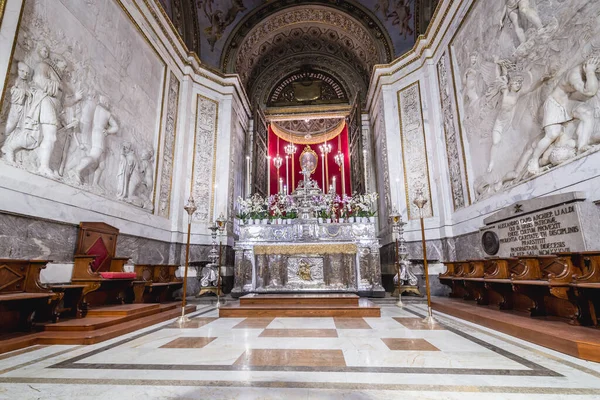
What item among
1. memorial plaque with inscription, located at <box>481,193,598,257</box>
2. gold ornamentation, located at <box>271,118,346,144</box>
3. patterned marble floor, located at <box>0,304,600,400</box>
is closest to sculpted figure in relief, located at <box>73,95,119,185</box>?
patterned marble floor, located at <box>0,304,600,400</box>

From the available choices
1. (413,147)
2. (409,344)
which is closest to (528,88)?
(413,147)

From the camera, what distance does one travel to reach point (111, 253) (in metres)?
5.52

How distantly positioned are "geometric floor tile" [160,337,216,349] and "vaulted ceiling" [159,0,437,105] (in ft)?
29.7

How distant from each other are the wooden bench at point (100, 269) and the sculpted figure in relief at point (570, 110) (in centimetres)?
676

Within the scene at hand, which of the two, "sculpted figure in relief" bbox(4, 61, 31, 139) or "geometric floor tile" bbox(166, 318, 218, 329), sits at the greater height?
"sculpted figure in relief" bbox(4, 61, 31, 139)

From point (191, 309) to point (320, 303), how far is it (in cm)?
237

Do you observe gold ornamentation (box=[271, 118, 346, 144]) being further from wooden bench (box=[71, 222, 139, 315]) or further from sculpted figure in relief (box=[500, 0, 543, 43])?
wooden bench (box=[71, 222, 139, 315])

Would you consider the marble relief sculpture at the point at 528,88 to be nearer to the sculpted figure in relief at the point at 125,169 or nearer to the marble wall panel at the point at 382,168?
the marble wall panel at the point at 382,168

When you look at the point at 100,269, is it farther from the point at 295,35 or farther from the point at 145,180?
the point at 295,35

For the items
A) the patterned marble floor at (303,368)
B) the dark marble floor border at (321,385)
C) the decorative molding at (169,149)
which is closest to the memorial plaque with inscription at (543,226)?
the patterned marble floor at (303,368)

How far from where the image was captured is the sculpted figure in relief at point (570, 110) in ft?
12.1

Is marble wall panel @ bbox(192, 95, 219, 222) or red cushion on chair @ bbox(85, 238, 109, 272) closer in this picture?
red cushion on chair @ bbox(85, 238, 109, 272)

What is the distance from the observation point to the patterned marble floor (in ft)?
5.83

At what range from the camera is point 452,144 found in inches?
285
